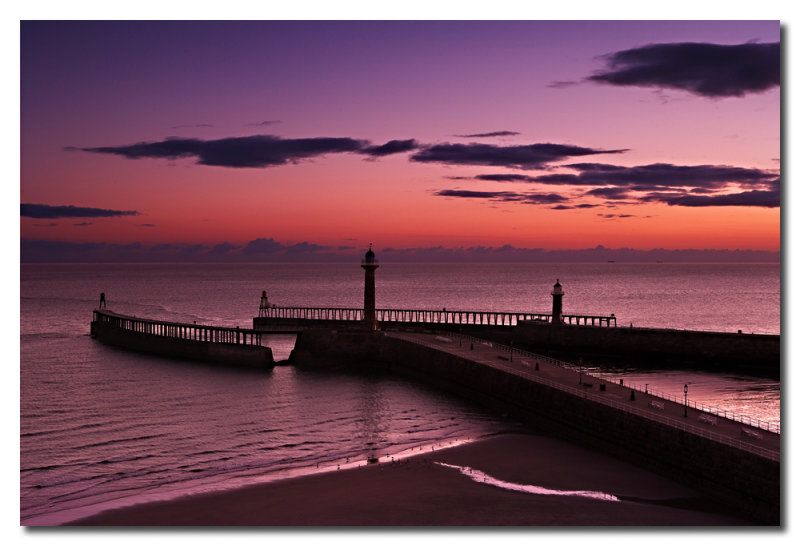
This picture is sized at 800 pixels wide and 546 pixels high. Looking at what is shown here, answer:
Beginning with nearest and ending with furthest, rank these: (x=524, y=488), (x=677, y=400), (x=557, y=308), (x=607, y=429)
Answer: (x=524, y=488) → (x=607, y=429) → (x=677, y=400) → (x=557, y=308)

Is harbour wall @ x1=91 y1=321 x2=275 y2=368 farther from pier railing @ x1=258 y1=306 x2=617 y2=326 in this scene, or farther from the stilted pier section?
pier railing @ x1=258 y1=306 x2=617 y2=326

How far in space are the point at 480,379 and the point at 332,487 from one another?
52.6 ft

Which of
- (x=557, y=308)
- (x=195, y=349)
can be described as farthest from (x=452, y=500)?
(x=557, y=308)

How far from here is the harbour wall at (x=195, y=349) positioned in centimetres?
5191

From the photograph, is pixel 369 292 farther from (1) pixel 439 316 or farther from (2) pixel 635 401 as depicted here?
(2) pixel 635 401

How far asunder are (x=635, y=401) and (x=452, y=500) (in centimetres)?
980

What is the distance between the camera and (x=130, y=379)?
46.6 meters

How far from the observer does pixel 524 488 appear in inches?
902

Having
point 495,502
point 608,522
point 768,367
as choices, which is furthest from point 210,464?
point 768,367

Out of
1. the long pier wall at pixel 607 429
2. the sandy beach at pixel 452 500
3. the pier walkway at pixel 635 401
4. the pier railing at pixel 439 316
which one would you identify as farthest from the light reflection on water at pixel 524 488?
the pier railing at pixel 439 316

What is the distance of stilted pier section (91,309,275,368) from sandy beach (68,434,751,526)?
28245 mm

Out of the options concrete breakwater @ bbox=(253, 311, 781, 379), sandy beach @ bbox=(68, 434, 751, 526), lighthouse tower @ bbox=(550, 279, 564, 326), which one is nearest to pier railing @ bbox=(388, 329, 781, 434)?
sandy beach @ bbox=(68, 434, 751, 526)

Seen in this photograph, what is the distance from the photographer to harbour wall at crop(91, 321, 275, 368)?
5191cm

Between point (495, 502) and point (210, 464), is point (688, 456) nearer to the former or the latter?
point (495, 502)
